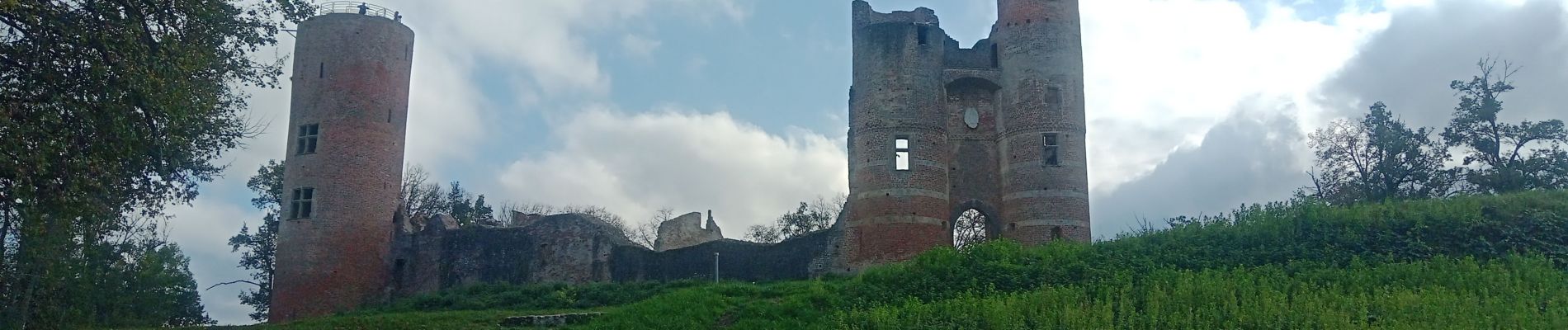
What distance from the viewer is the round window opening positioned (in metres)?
31.8

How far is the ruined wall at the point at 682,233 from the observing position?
38.4m

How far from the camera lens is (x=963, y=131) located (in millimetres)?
31812

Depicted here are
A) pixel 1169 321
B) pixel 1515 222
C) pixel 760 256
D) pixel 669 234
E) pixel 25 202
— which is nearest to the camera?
pixel 25 202

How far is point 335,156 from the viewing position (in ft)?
99.0

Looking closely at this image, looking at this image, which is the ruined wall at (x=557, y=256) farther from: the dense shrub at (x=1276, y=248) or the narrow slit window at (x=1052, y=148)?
the dense shrub at (x=1276, y=248)

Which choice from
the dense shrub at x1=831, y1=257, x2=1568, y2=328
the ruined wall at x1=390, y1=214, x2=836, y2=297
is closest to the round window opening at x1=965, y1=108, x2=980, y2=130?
the ruined wall at x1=390, y1=214, x2=836, y2=297

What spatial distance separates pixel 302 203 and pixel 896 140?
15559mm

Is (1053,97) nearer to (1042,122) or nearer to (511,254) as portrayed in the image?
(1042,122)

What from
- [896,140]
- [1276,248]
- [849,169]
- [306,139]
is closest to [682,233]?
[849,169]

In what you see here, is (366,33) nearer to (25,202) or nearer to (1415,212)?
(25,202)

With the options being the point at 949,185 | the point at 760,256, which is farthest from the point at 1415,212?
the point at 760,256

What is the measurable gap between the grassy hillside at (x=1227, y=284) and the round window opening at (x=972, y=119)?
968 centimetres

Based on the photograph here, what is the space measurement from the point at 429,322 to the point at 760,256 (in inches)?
449

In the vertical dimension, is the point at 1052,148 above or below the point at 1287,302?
above
